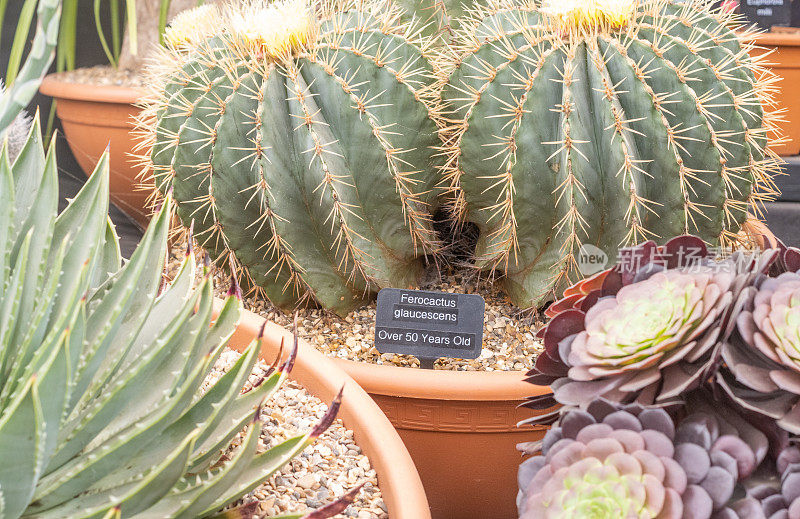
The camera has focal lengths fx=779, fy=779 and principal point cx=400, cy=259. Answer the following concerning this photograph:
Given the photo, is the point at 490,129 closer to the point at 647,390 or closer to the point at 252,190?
the point at 252,190

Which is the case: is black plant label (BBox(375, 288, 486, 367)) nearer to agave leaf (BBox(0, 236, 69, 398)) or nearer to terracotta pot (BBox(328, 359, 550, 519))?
terracotta pot (BBox(328, 359, 550, 519))

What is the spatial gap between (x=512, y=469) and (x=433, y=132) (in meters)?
0.52

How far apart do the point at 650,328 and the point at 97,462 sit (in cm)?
41

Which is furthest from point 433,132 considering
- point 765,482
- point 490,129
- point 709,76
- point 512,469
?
point 765,482

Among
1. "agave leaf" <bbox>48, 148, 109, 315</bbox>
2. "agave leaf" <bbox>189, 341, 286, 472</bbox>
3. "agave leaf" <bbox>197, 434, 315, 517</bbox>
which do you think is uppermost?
"agave leaf" <bbox>48, 148, 109, 315</bbox>

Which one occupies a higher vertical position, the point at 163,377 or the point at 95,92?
the point at 95,92

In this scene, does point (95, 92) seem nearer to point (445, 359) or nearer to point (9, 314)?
point (445, 359)

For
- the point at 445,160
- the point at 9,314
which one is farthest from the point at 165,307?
the point at 445,160

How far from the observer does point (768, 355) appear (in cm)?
53

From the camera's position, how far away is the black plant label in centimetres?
107

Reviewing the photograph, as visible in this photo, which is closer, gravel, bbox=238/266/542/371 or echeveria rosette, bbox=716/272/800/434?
echeveria rosette, bbox=716/272/800/434

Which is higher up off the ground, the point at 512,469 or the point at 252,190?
the point at 252,190

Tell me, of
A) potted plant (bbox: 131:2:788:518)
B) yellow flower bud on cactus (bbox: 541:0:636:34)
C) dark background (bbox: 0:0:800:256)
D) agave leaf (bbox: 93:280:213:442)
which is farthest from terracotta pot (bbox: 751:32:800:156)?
agave leaf (bbox: 93:280:213:442)

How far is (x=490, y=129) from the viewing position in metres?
1.11
